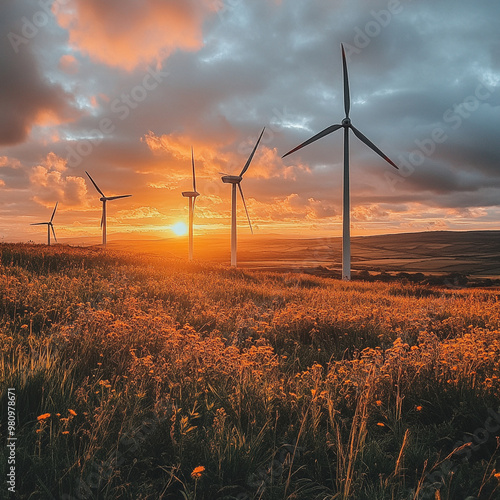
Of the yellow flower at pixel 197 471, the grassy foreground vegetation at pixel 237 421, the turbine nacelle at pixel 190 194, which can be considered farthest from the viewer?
the turbine nacelle at pixel 190 194

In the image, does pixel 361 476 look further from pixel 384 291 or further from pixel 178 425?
pixel 384 291

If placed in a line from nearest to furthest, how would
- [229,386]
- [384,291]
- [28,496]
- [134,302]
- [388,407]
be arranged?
[28,496], [388,407], [229,386], [134,302], [384,291]

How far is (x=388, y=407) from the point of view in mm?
4918

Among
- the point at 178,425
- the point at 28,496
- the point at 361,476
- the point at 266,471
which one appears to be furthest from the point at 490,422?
the point at 28,496

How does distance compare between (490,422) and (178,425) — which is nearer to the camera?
(178,425)

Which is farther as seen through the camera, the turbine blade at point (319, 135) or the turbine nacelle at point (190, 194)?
the turbine nacelle at point (190, 194)

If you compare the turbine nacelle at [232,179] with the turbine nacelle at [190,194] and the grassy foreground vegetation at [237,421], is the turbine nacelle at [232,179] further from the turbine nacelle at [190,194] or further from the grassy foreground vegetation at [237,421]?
the grassy foreground vegetation at [237,421]

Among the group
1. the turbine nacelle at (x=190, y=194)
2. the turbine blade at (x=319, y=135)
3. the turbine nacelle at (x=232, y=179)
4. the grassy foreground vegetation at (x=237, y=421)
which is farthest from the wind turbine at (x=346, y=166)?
the turbine nacelle at (x=190, y=194)

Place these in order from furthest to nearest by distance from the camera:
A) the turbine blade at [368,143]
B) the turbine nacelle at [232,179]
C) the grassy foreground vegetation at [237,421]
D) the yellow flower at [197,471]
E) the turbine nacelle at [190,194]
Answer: the turbine nacelle at [190,194] → the turbine nacelle at [232,179] → the turbine blade at [368,143] → the grassy foreground vegetation at [237,421] → the yellow flower at [197,471]

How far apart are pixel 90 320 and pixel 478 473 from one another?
6.59 meters

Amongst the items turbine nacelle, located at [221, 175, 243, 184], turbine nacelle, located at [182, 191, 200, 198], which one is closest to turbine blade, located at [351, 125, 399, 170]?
turbine nacelle, located at [221, 175, 243, 184]

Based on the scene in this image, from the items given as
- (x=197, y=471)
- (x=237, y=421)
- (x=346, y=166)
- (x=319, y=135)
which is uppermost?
(x=319, y=135)

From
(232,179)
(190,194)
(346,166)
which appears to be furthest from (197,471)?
(190,194)

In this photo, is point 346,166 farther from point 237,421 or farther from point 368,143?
point 237,421
